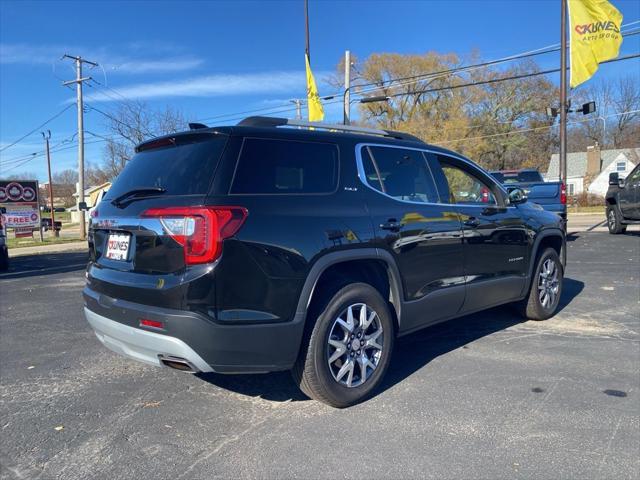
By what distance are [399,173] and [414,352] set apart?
1.74 m

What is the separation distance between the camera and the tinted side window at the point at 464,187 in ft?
14.6

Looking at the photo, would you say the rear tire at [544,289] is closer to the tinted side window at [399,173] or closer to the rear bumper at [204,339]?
the tinted side window at [399,173]

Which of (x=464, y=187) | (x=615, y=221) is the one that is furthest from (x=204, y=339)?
(x=615, y=221)

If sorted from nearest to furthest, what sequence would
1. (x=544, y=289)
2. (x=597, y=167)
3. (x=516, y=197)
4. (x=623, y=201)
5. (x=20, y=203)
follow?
1. (x=516, y=197)
2. (x=544, y=289)
3. (x=623, y=201)
4. (x=20, y=203)
5. (x=597, y=167)

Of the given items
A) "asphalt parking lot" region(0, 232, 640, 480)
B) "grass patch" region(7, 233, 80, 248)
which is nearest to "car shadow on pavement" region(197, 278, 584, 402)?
"asphalt parking lot" region(0, 232, 640, 480)

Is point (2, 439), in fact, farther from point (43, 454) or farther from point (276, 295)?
point (276, 295)

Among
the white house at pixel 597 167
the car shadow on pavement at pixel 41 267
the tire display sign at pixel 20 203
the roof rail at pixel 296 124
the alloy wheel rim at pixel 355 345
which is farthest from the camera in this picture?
the white house at pixel 597 167

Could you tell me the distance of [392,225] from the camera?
12.1 feet

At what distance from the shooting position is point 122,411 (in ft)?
11.5

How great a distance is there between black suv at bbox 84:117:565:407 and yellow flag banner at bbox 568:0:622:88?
12.2 m

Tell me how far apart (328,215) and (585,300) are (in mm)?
4900

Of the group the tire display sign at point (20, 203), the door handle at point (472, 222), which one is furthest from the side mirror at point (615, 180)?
the tire display sign at point (20, 203)

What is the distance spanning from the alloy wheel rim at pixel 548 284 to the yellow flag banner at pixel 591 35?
34.6 ft

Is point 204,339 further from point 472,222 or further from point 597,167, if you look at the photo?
point 597,167
